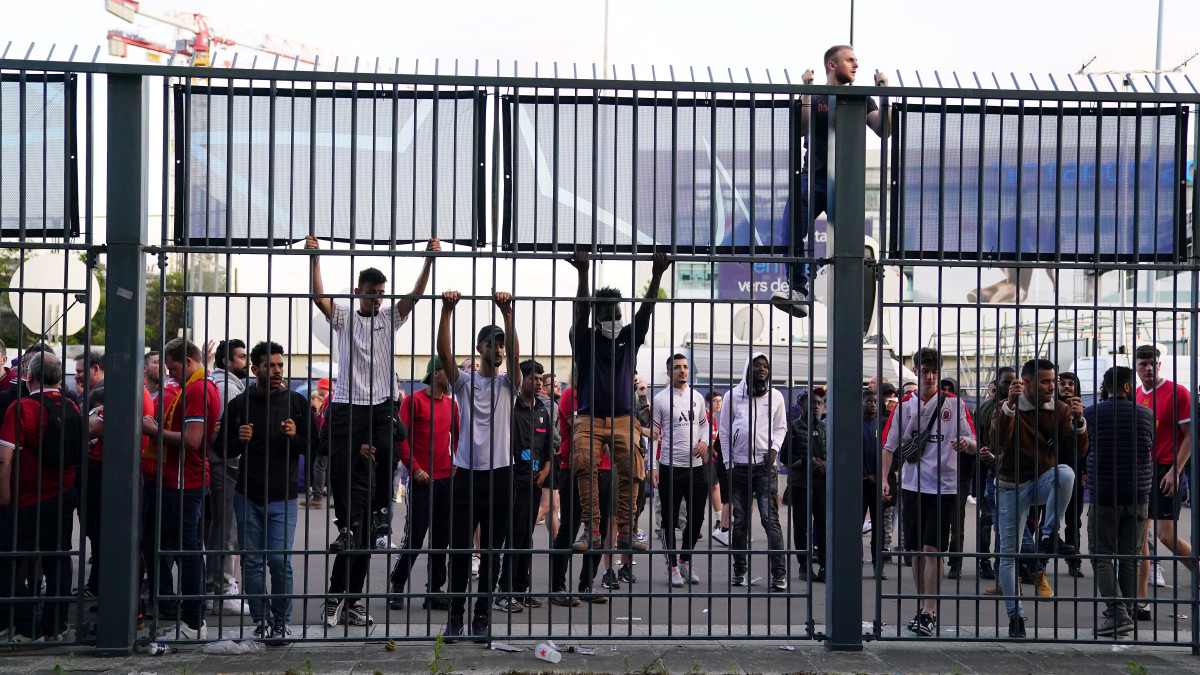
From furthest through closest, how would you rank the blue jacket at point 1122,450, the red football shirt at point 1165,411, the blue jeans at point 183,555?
the red football shirt at point 1165,411, the blue jacket at point 1122,450, the blue jeans at point 183,555

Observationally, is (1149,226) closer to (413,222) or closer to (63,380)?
(413,222)

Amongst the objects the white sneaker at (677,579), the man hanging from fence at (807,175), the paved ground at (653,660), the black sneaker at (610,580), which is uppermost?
the man hanging from fence at (807,175)

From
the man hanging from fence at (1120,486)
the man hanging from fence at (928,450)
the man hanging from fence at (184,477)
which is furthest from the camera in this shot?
the man hanging from fence at (928,450)

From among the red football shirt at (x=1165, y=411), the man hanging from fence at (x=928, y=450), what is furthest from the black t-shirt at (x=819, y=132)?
the red football shirt at (x=1165, y=411)

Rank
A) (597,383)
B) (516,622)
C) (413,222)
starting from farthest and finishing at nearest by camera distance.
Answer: (516,622)
(597,383)
(413,222)

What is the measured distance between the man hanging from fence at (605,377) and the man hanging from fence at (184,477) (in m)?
2.07

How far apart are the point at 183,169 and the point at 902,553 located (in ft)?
14.5

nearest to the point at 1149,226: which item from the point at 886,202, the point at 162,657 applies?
the point at 886,202

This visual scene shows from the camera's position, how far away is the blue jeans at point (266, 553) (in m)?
6.26

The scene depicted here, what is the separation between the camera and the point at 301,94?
636 cm

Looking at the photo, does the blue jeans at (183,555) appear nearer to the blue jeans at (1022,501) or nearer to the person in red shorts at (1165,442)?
the blue jeans at (1022,501)

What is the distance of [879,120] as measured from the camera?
21.1 ft

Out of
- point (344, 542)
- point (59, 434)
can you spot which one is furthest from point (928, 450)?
point (59, 434)

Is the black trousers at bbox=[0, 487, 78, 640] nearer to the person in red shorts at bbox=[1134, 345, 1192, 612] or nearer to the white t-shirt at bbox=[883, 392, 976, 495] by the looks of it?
the white t-shirt at bbox=[883, 392, 976, 495]
